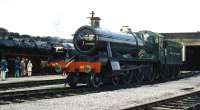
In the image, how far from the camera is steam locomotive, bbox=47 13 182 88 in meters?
19.4

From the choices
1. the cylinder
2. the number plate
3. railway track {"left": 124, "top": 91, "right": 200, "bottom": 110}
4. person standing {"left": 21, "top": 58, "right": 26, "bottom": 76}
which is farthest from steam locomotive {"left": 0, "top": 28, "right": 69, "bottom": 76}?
railway track {"left": 124, "top": 91, "right": 200, "bottom": 110}

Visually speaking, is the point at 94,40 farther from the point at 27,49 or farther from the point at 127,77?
the point at 27,49

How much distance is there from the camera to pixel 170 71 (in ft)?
94.2

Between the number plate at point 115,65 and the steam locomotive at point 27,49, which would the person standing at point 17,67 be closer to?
the steam locomotive at point 27,49

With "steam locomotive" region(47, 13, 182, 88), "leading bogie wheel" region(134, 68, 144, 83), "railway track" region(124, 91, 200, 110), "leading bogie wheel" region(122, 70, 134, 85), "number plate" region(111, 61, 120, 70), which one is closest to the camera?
"railway track" region(124, 91, 200, 110)

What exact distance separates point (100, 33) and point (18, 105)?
8066 mm


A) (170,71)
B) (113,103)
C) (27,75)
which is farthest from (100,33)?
(27,75)

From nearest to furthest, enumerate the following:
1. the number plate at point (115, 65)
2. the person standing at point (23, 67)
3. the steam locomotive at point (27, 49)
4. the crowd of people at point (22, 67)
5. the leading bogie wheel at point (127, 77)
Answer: the number plate at point (115, 65)
the leading bogie wheel at point (127, 77)
the crowd of people at point (22, 67)
the steam locomotive at point (27, 49)
the person standing at point (23, 67)

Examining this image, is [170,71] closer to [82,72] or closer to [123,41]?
[123,41]

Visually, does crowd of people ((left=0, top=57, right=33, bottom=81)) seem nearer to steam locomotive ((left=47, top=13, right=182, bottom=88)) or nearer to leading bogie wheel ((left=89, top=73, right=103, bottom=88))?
steam locomotive ((left=47, top=13, right=182, bottom=88))

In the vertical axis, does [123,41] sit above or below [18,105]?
above

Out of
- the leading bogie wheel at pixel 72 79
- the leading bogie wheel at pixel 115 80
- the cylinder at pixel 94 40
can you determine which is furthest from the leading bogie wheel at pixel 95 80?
the leading bogie wheel at pixel 115 80

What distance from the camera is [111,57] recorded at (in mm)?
19766

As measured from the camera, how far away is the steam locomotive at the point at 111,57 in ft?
63.5
